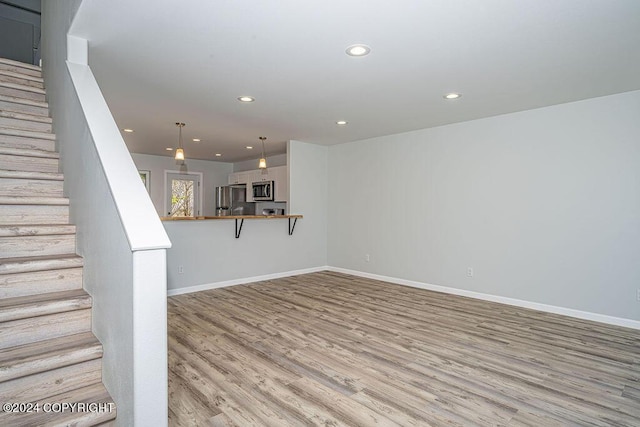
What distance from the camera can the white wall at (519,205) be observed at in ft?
12.2

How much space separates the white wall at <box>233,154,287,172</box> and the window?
1.04m

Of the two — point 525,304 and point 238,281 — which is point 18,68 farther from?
point 525,304

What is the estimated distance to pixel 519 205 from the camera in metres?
4.39

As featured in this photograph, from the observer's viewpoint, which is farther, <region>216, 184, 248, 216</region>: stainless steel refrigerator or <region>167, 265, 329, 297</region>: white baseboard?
<region>216, 184, 248, 216</region>: stainless steel refrigerator

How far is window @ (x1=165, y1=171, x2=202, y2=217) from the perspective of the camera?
845cm

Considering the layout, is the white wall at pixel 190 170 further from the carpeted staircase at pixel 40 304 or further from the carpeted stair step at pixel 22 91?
the carpeted staircase at pixel 40 304

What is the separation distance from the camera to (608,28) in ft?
7.77

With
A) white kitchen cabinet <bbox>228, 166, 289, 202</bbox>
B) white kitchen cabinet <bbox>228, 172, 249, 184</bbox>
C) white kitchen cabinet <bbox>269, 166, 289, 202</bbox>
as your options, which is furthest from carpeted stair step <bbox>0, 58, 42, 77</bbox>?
white kitchen cabinet <bbox>228, 172, 249, 184</bbox>

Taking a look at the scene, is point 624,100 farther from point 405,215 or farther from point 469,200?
point 405,215

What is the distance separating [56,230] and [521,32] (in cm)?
345

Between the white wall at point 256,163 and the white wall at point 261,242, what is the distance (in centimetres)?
154

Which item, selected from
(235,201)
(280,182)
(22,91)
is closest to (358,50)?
(22,91)

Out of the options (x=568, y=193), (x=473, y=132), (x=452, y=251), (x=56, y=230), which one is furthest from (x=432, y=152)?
(x=56, y=230)

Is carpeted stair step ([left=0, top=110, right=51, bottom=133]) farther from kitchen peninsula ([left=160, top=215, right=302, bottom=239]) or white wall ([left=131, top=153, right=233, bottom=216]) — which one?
white wall ([left=131, top=153, right=233, bottom=216])
